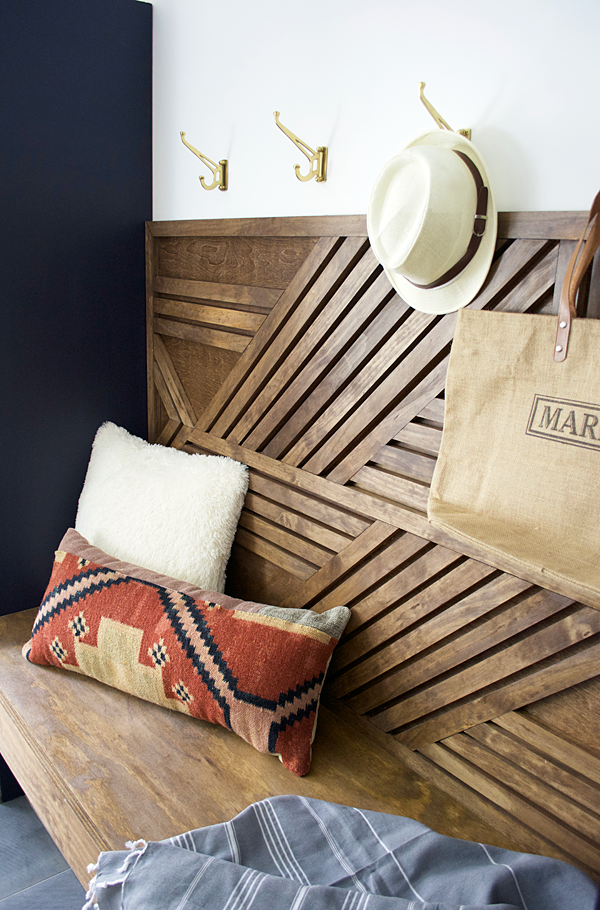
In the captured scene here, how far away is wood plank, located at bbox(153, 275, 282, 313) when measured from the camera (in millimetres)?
1693

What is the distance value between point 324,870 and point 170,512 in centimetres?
98

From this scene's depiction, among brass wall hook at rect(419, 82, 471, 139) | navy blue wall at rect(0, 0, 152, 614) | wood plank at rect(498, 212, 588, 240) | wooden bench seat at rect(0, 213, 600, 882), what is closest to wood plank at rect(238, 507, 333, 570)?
wooden bench seat at rect(0, 213, 600, 882)

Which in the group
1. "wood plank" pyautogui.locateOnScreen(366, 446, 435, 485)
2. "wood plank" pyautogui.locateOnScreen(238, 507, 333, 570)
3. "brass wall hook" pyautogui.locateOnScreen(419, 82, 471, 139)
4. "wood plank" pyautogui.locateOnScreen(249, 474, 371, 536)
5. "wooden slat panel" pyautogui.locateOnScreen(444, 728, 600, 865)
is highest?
"brass wall hook" pyautogui.locateOnScreen(419, 82, 471, 139)

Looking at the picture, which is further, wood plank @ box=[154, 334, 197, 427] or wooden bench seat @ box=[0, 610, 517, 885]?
wood plank @ box=[154, 334, 197, 427]

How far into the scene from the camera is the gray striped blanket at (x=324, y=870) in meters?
1.00

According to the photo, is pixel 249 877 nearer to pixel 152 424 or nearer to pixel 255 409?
pixel 255 409

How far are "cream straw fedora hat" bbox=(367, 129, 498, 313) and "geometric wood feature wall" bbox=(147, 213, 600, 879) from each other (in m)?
0.04

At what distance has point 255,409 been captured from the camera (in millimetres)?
1778

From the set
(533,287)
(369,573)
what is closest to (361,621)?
(369,573)

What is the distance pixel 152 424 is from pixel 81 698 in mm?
990

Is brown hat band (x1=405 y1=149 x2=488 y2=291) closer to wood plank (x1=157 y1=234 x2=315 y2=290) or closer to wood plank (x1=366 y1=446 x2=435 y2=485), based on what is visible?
wood plank (x1=366 y1=446 x2=435 y2=485)

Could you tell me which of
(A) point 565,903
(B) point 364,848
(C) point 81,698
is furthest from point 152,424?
(A) point 565,903

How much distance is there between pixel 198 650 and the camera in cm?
147

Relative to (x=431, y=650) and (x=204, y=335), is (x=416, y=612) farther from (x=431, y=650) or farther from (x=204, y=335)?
(x=204, y=335)
